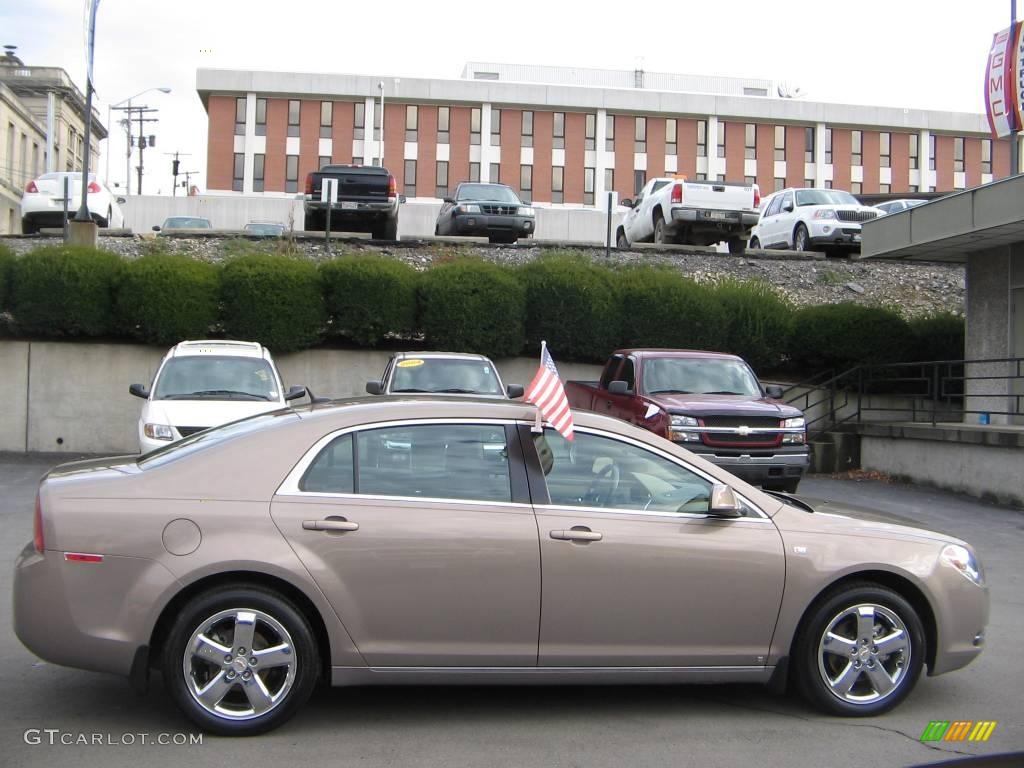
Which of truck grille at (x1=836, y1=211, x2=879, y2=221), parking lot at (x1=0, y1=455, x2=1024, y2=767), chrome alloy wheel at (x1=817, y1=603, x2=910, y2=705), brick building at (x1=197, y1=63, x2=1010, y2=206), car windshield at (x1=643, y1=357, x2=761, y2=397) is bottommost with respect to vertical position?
parking lot at (x1=0, y1=455, x2=1024, y2=767)

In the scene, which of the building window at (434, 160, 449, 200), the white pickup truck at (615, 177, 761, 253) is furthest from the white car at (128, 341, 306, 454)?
the building window at (434, 160, 449, 200)

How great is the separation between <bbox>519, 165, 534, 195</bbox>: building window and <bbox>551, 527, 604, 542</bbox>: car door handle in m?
59.7

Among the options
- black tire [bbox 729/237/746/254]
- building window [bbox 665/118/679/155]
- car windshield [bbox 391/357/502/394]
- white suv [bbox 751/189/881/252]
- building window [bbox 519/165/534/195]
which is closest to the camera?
car windshield [bbox 391/357/502/394]

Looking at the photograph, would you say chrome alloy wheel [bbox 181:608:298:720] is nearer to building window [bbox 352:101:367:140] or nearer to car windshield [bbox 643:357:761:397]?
car windshield [bbox 643:357:761:397]

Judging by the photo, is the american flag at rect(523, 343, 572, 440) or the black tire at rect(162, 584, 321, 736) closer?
the black tire at rect(162, 584, 321, 736)

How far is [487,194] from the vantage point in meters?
25.0

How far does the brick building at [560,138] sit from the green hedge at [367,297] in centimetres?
4572

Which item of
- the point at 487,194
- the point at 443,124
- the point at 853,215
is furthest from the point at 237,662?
the point at 443,124

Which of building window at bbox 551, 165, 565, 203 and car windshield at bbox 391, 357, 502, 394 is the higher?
building window at bbox 551, 165, 565, 203

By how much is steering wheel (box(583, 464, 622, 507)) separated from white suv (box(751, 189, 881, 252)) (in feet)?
68.3

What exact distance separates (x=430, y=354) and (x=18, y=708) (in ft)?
30.0

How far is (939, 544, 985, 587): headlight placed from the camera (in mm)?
5461

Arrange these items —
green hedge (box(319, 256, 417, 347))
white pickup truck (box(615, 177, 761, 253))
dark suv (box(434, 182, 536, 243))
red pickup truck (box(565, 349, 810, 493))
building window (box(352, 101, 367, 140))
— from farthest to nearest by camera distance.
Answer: building window (box(352, 101, 367, 140)), dark suv (box(434, 182, 536, 243)), white pickup truck (box(615, 177, 761, 253)), green hedge (box(319, 256, 417, 347)), red pickup truck (box(565, 349, 810, 493))

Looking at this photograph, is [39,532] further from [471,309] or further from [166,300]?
[471,309]
